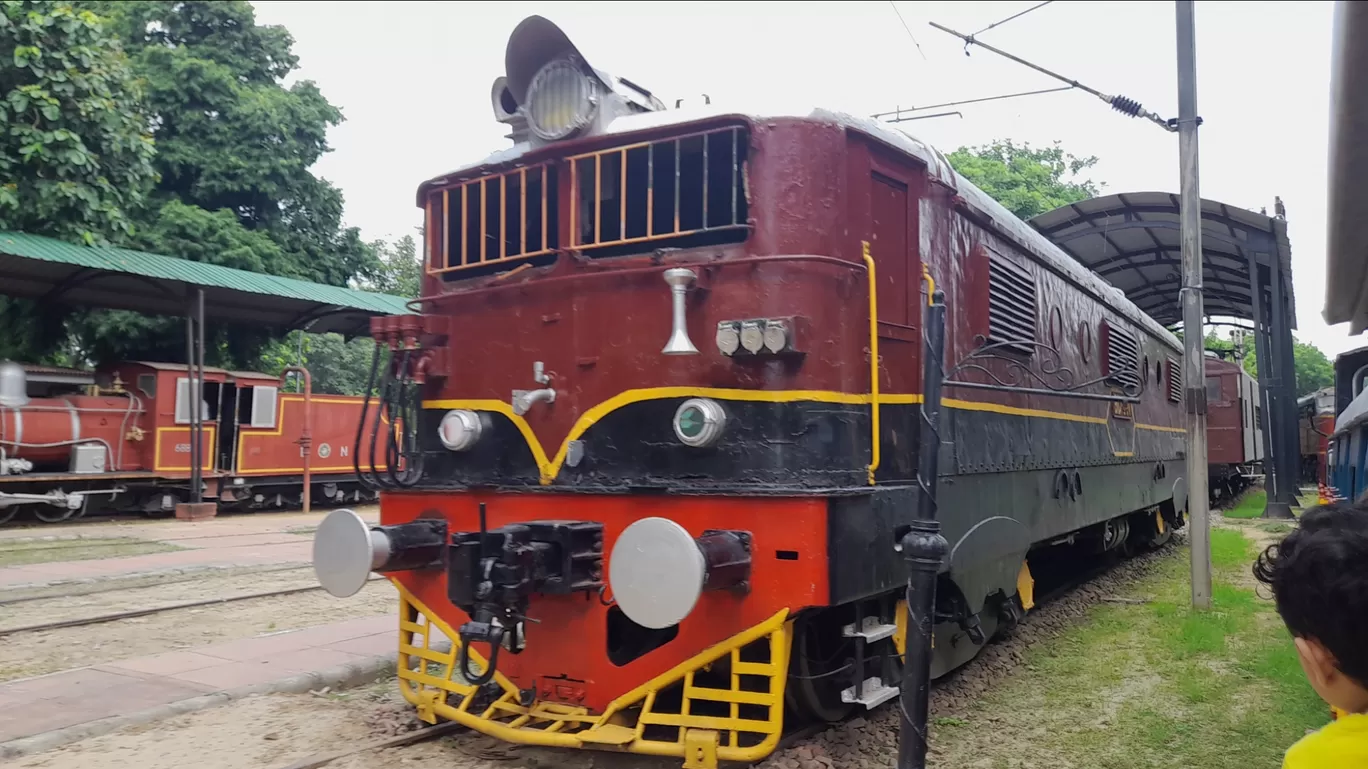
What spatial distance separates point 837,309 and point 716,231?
0.64m

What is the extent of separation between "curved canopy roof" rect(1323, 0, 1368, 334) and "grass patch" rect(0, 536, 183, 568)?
13017mm

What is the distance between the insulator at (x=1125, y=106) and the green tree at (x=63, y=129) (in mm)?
16134

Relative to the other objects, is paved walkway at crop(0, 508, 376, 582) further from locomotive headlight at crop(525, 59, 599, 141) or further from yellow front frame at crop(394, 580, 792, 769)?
locomotive headlight at crop(525, 59, 599, 141)

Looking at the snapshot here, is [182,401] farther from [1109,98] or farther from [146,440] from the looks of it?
→ [1109,98]

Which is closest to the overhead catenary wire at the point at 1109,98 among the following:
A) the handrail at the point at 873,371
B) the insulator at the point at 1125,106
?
the insulator at the point at 1125,106

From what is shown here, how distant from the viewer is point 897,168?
4711mm

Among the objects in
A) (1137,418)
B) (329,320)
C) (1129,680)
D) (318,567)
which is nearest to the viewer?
(318,567)

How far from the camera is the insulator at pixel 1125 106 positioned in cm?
899

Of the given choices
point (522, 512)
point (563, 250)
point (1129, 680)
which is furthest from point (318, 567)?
point (1129, 680)

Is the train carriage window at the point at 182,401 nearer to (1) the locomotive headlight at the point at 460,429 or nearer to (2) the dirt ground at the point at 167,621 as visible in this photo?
(2) the dirt ground at the point at 167,621

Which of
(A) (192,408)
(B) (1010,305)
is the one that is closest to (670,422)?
(B) (1010,305)

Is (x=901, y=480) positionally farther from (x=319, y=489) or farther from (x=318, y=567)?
(x=319, y=489)

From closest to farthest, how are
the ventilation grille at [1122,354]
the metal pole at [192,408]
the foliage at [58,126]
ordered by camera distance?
the ventilation grille at [1122,354] → the foliage at [58,126] → the metal pole at [192,408]

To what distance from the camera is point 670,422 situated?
430cm
